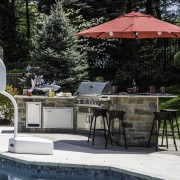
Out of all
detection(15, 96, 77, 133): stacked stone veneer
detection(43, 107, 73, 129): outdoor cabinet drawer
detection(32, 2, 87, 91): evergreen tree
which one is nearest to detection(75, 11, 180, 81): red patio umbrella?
detection(15, 96, 77, 133): stacked stone veneer

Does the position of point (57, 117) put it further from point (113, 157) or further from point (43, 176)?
point (43, 176)

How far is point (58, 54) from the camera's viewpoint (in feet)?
59.1

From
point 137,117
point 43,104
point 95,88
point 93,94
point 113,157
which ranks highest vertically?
point 95,88

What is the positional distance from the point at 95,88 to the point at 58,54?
6804 millimetres

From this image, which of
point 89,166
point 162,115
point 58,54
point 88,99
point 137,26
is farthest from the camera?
point 58,54

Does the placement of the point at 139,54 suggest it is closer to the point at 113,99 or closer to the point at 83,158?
the point at 113,99

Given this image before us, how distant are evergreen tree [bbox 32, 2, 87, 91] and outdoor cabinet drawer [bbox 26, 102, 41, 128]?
20.0 ft

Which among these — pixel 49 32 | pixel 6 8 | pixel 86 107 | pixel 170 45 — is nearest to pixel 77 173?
pixel 86 107

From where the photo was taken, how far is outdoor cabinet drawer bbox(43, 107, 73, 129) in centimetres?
1174

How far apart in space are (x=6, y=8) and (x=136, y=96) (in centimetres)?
2302

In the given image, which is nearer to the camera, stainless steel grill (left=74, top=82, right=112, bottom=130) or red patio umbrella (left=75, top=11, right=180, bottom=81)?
red patio umbrella (left=75, top=11, right=180, bottom=81)

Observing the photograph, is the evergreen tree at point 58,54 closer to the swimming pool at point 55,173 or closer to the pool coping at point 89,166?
the pool coping at point 89,166

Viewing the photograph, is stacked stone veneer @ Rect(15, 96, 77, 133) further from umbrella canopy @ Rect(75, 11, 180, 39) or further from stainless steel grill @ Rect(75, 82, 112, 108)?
umbrella canopy @ Rect(75, 11, 180, 39)

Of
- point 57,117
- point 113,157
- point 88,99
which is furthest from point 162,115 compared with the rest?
point 57,117
